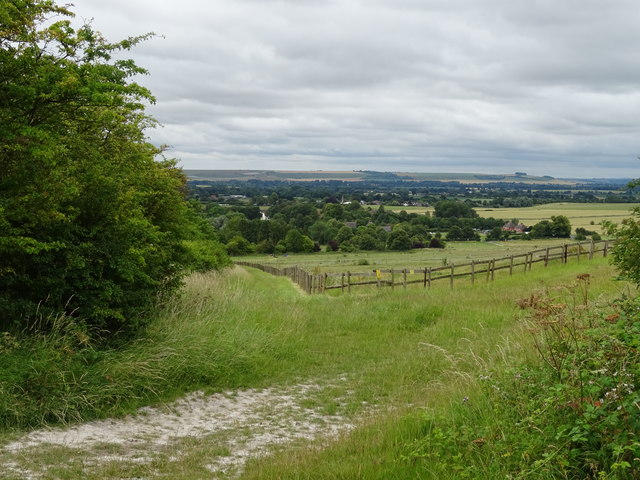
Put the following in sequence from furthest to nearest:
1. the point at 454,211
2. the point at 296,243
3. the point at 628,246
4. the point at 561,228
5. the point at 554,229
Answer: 1. the point at 454,211
2. the point at 296,243
3. the point at 554,229
4. the point at 561,228
5. the point at 628,246

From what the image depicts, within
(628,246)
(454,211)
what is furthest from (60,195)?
(454,211)

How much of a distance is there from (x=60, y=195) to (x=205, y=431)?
370 cm

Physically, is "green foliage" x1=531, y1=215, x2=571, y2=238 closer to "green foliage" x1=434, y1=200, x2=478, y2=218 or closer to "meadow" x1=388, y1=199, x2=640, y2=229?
"meadow" x1=388, y1=199, x2=640, y2=229

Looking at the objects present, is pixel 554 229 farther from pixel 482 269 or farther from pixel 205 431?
pixel 205 431

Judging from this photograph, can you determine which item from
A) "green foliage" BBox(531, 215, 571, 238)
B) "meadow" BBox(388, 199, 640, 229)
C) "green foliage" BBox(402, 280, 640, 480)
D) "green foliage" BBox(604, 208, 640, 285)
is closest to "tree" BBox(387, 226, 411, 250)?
"green foliage" BBox(531, 215, 571, 238)

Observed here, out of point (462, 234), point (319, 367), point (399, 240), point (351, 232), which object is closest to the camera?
point (319, 367)

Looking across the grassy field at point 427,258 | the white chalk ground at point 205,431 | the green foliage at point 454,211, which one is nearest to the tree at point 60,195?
the white chalk ground at point 205,431

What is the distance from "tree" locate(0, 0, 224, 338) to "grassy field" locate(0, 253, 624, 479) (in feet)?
2.98

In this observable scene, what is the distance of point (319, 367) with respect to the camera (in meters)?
10.1

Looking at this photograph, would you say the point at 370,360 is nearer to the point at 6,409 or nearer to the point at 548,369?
the point at 548,369

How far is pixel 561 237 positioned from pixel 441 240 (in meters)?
19.8

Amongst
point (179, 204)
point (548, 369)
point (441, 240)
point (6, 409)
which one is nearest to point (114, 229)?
point (6, 409)

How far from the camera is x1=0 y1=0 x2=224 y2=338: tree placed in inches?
287

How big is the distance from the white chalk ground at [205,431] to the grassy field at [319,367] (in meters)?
0.11
